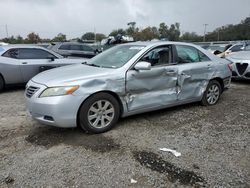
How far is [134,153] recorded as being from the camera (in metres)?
3.70

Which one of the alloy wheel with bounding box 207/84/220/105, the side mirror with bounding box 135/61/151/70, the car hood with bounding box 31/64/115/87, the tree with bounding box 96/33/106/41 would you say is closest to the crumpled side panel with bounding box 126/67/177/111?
the side mirror with bounding box 135/61/151/70

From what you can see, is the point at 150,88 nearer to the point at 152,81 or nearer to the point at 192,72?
the point at 152,81

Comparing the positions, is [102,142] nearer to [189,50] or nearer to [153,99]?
[153,99]

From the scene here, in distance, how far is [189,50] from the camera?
5.66m

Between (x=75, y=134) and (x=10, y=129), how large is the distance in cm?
120

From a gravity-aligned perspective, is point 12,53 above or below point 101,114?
above

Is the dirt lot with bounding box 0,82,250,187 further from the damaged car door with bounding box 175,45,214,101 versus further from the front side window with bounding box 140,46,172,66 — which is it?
the front side window with bounding box 140,46,172,66

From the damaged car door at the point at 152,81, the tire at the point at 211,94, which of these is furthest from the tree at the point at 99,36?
the damaged car door at the point at 152,81

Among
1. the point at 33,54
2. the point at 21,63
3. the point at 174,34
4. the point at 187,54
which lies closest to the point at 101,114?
the point at 187,54

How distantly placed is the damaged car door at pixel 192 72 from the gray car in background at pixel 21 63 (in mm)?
4493

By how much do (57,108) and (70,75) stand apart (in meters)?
0.63

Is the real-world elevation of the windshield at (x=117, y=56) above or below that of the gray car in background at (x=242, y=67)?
above

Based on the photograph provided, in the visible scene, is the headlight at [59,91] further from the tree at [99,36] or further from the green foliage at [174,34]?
the tree at [99,36]

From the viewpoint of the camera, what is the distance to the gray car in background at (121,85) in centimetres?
405
